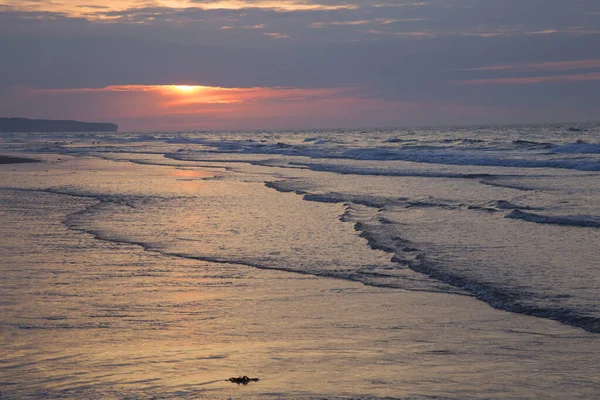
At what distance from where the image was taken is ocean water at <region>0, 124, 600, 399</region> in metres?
5.26

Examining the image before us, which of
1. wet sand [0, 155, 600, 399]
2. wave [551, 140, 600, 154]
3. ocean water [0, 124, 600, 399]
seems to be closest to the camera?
wet sand [0, 155, 600, 399]

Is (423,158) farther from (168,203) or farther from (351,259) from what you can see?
(351,259)

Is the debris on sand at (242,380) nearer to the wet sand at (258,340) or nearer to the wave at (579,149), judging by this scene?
the wet sand at (258,340)

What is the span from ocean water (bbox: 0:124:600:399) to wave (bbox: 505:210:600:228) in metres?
0.06

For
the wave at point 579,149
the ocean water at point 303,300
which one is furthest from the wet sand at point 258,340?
the wave at point 579,149

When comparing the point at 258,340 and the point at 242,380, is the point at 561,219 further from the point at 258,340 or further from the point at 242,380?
the point at 242,380

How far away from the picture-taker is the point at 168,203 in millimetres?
18297

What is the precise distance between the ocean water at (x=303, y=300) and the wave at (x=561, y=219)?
57 mm

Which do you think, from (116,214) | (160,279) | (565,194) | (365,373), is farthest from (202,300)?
(565,194)

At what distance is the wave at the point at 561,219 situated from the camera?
13.5 metres

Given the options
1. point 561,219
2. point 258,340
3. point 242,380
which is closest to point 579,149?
point 561,219

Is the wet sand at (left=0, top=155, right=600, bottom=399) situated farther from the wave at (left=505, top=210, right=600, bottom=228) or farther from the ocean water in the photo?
the wave at (left=505, top=210, right=600, bottom=228)

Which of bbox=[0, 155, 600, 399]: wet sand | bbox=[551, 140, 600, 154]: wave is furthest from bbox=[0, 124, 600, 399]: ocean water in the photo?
bbox=[551, 140, 600, 154]: wave

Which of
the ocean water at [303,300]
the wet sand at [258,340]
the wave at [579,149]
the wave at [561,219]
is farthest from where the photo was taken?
the wave at [579,149]
